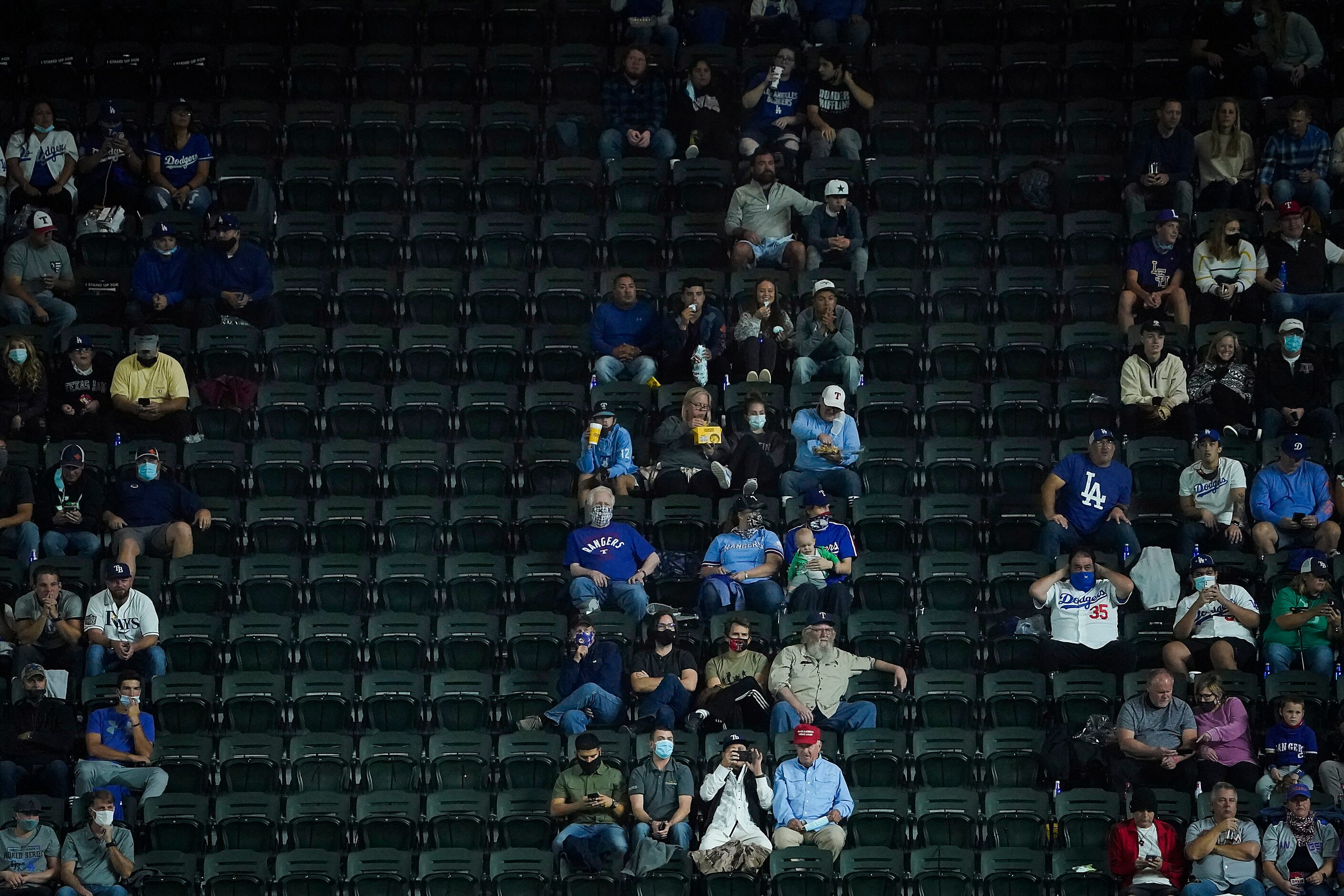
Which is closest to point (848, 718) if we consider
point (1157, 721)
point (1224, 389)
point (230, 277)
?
point (1157, 721)

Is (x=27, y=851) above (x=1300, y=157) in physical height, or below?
below

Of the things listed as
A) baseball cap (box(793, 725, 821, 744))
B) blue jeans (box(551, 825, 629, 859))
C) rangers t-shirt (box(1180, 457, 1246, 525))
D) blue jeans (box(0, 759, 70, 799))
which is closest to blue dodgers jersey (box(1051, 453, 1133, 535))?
rangers t-shirt (box(1180, 457, 1246, 525))

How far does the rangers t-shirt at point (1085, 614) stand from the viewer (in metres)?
17.1

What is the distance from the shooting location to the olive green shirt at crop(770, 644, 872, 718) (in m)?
16.7

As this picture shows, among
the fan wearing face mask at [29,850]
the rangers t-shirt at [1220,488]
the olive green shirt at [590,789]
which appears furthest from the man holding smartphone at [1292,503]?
the fan wearing face mask at [29,850]

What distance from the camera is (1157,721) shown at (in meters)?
16.4

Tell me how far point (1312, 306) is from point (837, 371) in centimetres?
415

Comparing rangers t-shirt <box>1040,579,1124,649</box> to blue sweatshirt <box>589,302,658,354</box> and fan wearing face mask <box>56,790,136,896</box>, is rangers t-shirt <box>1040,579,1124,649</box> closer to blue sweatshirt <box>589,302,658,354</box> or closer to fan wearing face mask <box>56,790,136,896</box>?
blue sweatshirt <box>589,302,658,354</box>

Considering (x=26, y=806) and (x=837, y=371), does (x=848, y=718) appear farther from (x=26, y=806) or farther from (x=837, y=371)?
(x=26, y=806)

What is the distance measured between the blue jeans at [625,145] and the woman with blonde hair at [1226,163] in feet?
15.7

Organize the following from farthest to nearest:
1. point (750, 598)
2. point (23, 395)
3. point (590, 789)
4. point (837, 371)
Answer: point (837, 371), point (23, 395), point (750, 598), point (590, 789)

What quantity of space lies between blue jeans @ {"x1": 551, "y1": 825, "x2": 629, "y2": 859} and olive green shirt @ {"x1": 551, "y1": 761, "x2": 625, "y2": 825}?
0.19ft

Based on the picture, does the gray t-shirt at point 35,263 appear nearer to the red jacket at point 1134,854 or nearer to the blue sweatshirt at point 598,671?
the blue sweatshirt at point 598,671

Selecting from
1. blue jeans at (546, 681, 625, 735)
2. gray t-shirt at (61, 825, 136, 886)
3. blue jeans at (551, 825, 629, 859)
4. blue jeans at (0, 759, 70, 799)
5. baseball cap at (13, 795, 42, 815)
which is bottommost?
gray t-shirt at (61, 825, 136, 886)
